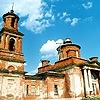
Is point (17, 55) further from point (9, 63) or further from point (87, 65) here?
point (87, 65)

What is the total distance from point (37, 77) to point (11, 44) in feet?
18.3

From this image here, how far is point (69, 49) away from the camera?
29.8 metres

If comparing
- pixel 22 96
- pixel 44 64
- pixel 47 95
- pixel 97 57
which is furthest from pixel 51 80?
pixel 97 57

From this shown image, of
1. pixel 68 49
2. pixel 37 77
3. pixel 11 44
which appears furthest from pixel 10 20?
pixel 68 49

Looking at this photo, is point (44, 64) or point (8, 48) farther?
point (44, 64)

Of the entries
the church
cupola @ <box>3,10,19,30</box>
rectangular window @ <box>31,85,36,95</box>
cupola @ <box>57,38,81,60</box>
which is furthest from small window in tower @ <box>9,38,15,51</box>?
cupola @ <box>57,38,81,60</box>

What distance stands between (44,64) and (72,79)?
Answer: 7995 mm

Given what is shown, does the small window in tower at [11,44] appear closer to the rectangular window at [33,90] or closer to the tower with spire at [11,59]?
the tower with spire at [11,59]

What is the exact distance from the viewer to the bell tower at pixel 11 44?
20203mm

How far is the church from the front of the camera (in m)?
19.5

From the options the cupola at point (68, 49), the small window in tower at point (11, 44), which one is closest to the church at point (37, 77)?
the small window in tower at point (11, 44)

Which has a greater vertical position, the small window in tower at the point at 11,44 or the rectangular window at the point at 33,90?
the small window in tower at the point at 11,44

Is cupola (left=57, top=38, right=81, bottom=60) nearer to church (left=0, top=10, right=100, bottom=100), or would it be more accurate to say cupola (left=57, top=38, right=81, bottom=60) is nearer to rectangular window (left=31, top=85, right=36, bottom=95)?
church (left=0, top=10, right=100, bottom=100)

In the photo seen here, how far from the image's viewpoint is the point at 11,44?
22125 mm
